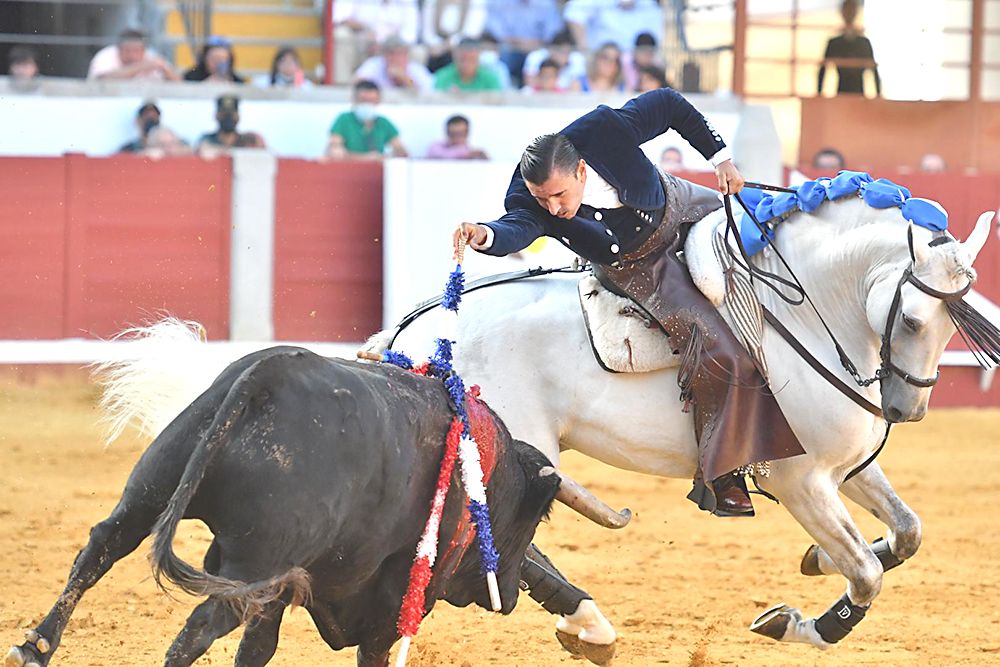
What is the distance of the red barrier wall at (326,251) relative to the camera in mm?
9586

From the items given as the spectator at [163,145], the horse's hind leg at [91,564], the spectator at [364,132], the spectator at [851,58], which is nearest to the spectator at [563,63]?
the spectator at [364,132]

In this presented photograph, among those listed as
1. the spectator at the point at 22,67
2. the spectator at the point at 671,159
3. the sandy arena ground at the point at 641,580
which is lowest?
the sandy arena ground at the point at 641,580

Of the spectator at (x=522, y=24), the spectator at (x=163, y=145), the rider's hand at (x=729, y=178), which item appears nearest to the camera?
the rider's hand at (x=729, y=178)

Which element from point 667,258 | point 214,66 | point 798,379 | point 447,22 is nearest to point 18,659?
point 667,258

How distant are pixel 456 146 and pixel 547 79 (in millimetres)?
1241

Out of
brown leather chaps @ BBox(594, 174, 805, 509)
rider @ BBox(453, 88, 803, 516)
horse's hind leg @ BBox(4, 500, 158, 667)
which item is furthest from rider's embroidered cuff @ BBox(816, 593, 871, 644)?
horse's hind leg @ BBox(4, 500, 158, 667)

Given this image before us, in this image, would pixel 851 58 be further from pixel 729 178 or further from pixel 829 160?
pixel 729 178

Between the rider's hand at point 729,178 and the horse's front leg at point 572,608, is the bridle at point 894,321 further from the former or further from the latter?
the horse's front leg at point 572,608

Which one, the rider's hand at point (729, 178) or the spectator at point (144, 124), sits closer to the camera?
the rider's hand at point (729, 178)

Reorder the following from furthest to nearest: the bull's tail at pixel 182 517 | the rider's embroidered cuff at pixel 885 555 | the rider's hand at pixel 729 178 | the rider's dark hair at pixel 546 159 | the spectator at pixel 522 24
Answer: the spectator at pixel 522 24 → the rider's embroidered cuff at pixel 885 555 → the rider's hand at pixel 729 178 → the rider's dark hair at pixel 546 159 → the bull's tail at pixel 182 517

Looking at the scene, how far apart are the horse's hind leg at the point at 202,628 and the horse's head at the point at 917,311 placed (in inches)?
76.8

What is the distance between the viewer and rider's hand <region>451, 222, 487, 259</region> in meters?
3.33

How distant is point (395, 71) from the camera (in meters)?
10.6

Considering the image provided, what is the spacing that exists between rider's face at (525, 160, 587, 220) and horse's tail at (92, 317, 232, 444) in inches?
35.8
